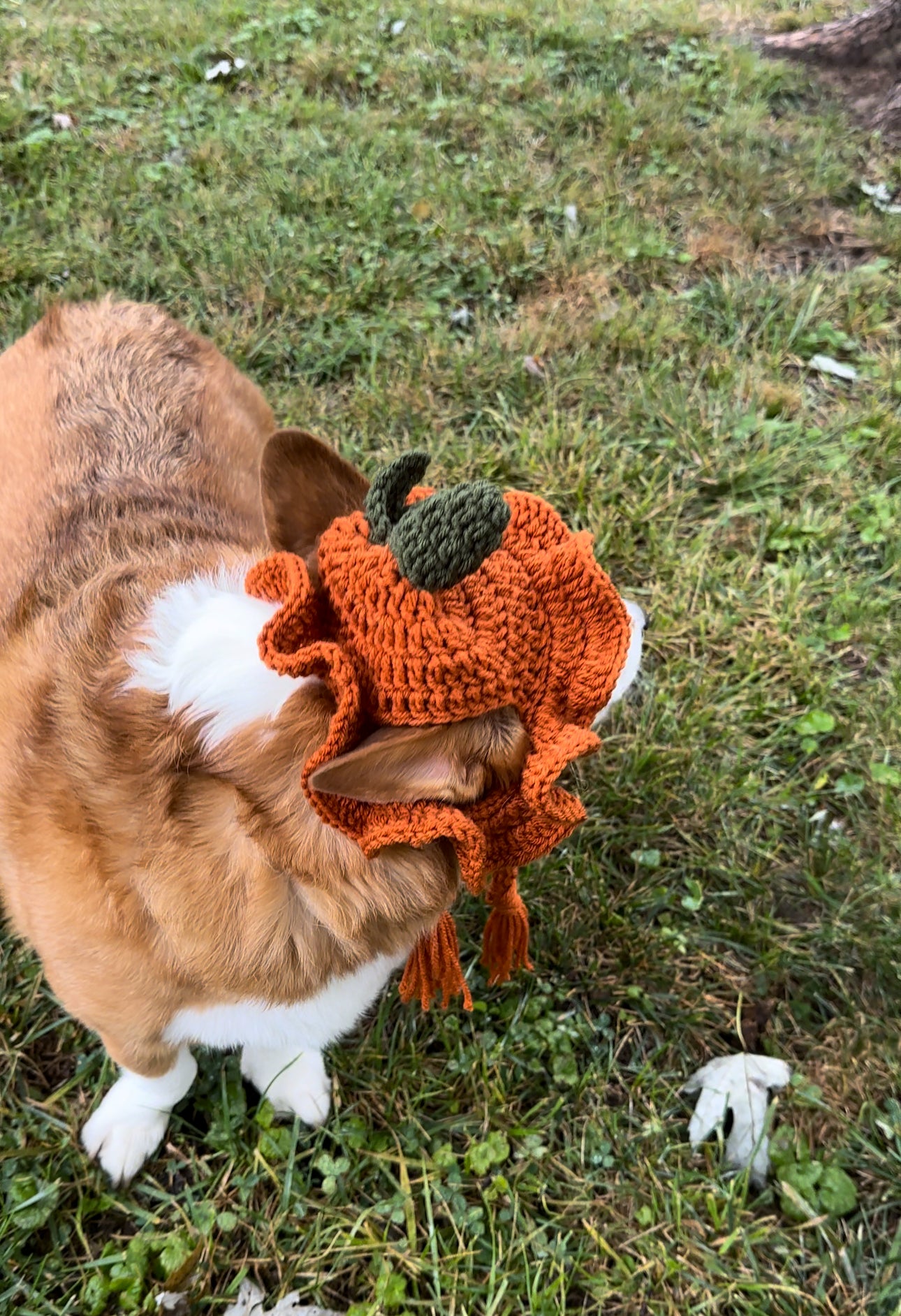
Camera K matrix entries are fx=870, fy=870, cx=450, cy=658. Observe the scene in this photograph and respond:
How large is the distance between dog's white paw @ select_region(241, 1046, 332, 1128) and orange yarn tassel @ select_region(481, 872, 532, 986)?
0.58 meters

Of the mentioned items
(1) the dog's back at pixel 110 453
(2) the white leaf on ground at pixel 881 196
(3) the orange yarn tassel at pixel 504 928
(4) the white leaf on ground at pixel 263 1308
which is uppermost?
(1) the dog's back at pixel 110 453

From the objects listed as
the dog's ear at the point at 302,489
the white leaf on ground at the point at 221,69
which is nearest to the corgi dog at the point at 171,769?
the dog's ear at the point at 302,489

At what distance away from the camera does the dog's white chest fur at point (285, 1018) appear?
1.66 metres

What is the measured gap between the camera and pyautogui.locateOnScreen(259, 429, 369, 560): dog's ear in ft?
4.92

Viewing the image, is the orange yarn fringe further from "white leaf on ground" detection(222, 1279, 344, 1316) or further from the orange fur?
"white leaf on ground" detection(222, 1279, 344, 1316)

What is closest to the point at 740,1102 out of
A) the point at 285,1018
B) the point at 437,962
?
the point at 437,962

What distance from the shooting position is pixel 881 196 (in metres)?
4.86

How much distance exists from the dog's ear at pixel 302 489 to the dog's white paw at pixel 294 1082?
1.43m

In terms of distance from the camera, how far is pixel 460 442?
3703 mm

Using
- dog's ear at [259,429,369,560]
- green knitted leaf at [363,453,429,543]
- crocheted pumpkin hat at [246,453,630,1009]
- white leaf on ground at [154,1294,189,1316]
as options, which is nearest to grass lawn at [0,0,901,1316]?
white leaf on ground at [154,1294,189,1316]

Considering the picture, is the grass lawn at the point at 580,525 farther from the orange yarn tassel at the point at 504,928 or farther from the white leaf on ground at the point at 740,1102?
the orange yarn tassel at the point at 504,928

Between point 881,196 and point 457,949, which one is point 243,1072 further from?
point 881,196

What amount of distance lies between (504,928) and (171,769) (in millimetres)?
894

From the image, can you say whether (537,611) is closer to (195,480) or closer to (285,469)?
(285,469)
